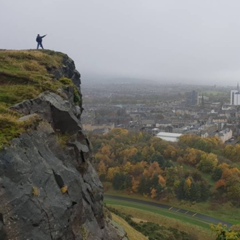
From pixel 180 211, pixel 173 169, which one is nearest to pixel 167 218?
pixel 180 211

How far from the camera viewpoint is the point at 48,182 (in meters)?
11.8

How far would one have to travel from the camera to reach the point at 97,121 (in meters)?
134

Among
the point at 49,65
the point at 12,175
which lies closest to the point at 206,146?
the point at 49,65

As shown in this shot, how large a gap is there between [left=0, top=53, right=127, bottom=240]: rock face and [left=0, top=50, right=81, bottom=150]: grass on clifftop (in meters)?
0.46

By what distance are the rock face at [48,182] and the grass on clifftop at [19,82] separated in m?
0.46

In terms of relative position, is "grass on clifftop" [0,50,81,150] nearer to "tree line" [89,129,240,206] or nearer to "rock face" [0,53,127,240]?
"rock face" [0,53,127,240]

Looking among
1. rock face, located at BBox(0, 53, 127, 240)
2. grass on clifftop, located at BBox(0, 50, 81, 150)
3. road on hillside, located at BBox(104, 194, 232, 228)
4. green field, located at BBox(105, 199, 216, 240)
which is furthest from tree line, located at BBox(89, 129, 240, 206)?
rock face, located at BBox(0, 53, 127, 240)

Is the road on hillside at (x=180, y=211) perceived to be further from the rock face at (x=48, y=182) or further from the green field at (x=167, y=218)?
the rock face at (x=48, y=182)

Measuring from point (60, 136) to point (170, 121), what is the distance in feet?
387

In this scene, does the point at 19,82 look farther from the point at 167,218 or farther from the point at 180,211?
the point at 180,211

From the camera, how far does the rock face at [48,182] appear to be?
10258 millimetres

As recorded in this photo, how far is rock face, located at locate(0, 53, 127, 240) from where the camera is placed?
10.3 m

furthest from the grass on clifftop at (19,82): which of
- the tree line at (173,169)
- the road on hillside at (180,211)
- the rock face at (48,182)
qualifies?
the tree line at (173,169)

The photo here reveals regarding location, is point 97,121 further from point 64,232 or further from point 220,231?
point 64,232
